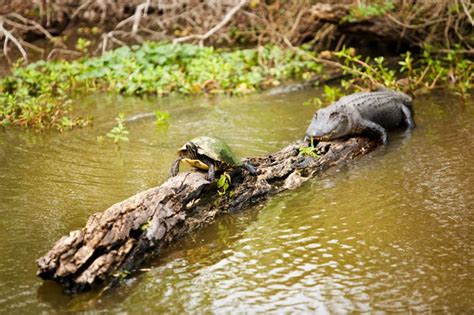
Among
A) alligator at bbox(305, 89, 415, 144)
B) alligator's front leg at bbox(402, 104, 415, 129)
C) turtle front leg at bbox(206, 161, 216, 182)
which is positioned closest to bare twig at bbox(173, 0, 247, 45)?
alligator at bbox(305, 89, 415, 144)

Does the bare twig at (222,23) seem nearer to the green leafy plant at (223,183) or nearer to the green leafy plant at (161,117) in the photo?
the green leafy plant at (161,117)

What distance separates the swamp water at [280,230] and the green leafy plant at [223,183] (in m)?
Answer: 0.26

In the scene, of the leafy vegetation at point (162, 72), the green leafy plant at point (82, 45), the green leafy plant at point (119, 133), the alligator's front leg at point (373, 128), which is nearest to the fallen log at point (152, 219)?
the alligator's front leg at point (373, 128)

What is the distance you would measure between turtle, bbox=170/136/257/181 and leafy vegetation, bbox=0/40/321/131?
17.6 feet

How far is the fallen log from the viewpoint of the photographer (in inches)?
159

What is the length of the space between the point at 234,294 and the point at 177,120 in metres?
5.48

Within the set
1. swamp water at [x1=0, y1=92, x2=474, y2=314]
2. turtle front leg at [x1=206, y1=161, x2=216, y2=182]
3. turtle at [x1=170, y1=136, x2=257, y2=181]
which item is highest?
turtle at [x1=170, y1=136, x2=257, y2=181]

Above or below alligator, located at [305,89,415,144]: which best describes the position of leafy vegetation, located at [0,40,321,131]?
above

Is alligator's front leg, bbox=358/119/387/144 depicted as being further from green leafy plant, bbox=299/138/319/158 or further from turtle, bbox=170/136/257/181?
turtle, bbox=170/136/257/181

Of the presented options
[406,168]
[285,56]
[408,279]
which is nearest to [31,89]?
[285,56]

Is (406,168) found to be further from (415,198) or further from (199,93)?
(199,93)

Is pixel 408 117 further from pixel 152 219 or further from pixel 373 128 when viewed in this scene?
pixel 152 219

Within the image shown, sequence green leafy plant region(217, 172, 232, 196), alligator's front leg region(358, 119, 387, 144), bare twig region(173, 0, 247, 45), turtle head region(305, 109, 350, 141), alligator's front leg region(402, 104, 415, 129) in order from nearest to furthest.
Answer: green leafy plant region(217, 172, 232, 196) < turtle head region(305, 109, 350, 141) < alligator's front leg region(358, 119, 387, 144) < alligator's front leg region(402, 104, 415, 129) < bare twig region(173, 0, 247, 45)

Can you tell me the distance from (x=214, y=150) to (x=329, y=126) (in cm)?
A: 213
